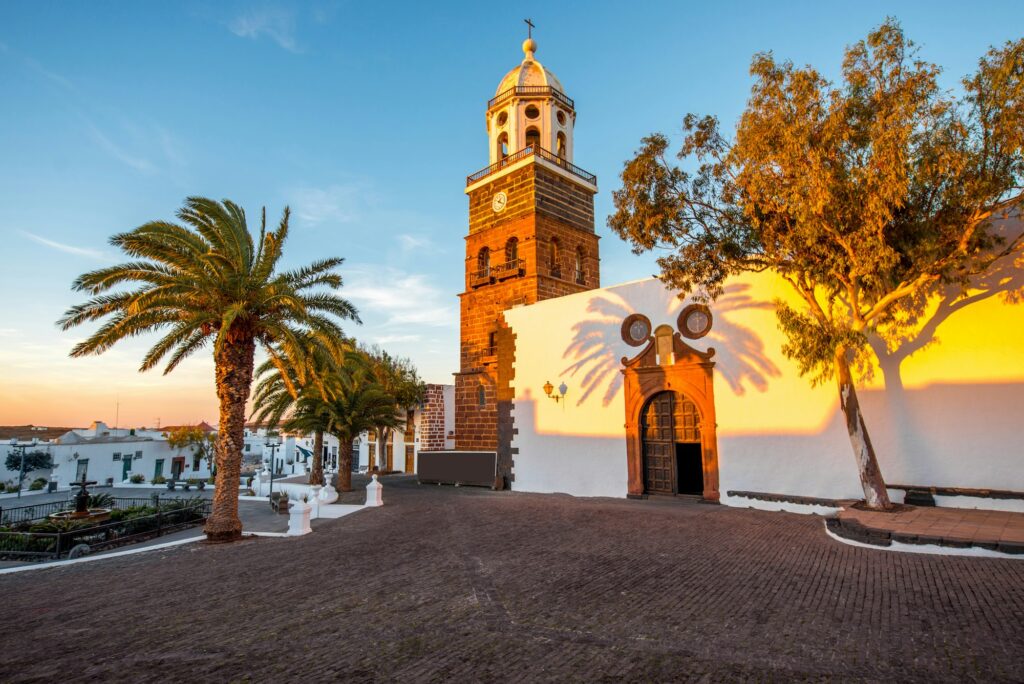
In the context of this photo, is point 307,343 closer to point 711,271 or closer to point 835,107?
point 711,271

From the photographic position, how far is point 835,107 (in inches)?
389

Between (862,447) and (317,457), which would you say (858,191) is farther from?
(317,457)

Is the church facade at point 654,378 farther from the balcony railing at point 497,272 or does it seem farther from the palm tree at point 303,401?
the palm tree at point 303,401

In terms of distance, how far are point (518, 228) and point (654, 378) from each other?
10.2 meters

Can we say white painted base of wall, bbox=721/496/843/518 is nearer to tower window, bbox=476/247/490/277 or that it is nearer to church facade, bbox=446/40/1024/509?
church facade, bbox=446/40/1024/509

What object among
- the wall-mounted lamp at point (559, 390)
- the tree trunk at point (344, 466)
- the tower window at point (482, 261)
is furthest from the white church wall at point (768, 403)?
the tree trunk at point (344, 466)

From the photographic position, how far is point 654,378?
15.9 m

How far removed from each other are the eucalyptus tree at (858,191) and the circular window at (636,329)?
13.9 ft

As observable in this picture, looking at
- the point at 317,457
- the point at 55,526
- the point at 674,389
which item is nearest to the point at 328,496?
the point at 317,457

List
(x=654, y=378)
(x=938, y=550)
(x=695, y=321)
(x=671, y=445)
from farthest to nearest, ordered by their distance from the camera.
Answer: (x=654, y=378) < (x=671, y=445) < (x=695, y=321) < (x=938, y=550)

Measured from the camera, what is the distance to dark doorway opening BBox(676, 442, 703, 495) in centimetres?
1570

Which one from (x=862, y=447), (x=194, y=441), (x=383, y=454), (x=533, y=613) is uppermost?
(x=862, y=447)

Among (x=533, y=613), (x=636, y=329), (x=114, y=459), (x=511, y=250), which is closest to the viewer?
(x=533, y=613)

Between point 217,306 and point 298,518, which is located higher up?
point 217,306
